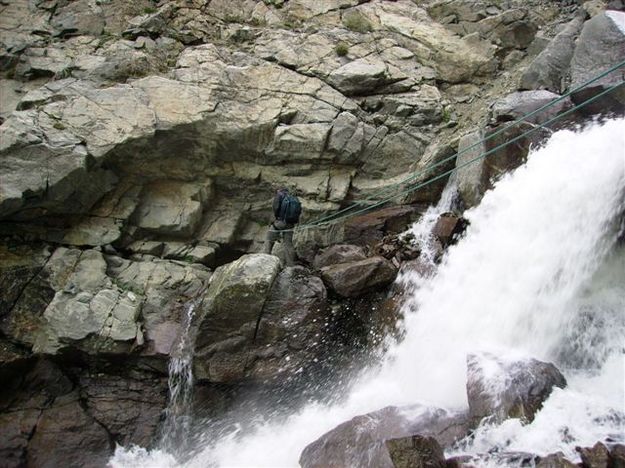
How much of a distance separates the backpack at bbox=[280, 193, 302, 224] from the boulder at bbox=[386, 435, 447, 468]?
7.28 meters

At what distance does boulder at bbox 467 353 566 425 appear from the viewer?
620 centimetres

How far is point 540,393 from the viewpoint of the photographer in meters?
6.30

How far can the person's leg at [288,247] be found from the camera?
12320 millimetres

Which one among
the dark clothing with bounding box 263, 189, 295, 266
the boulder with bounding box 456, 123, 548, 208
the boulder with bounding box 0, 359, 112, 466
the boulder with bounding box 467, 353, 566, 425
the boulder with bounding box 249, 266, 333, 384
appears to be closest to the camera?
the boulder with bounding box 467, 353, 566, 425

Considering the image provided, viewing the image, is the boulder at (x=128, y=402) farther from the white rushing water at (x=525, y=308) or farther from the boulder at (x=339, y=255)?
the boulder at (x=339, y=255)

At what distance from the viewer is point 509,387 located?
6438 millimetres

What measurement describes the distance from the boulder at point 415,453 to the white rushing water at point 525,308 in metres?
0.88

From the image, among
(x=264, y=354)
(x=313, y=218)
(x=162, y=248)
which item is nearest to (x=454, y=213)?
(x=313, y=218)

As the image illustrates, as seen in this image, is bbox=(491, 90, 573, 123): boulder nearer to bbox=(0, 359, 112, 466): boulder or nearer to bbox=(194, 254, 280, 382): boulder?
bbox=(194, 254, 280, 382): boulder

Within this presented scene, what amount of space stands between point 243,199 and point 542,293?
850 cm

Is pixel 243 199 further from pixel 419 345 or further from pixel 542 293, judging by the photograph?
pixel 542 293

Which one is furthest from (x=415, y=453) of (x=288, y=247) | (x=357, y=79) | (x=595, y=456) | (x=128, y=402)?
(x=357, y=79)

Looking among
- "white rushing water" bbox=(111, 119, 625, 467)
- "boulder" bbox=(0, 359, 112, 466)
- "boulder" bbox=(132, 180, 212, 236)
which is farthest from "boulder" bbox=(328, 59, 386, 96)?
"boulder" bbox=(0, 359, 112, 466)

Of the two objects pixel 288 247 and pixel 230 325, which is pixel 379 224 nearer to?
pixel 288 247
